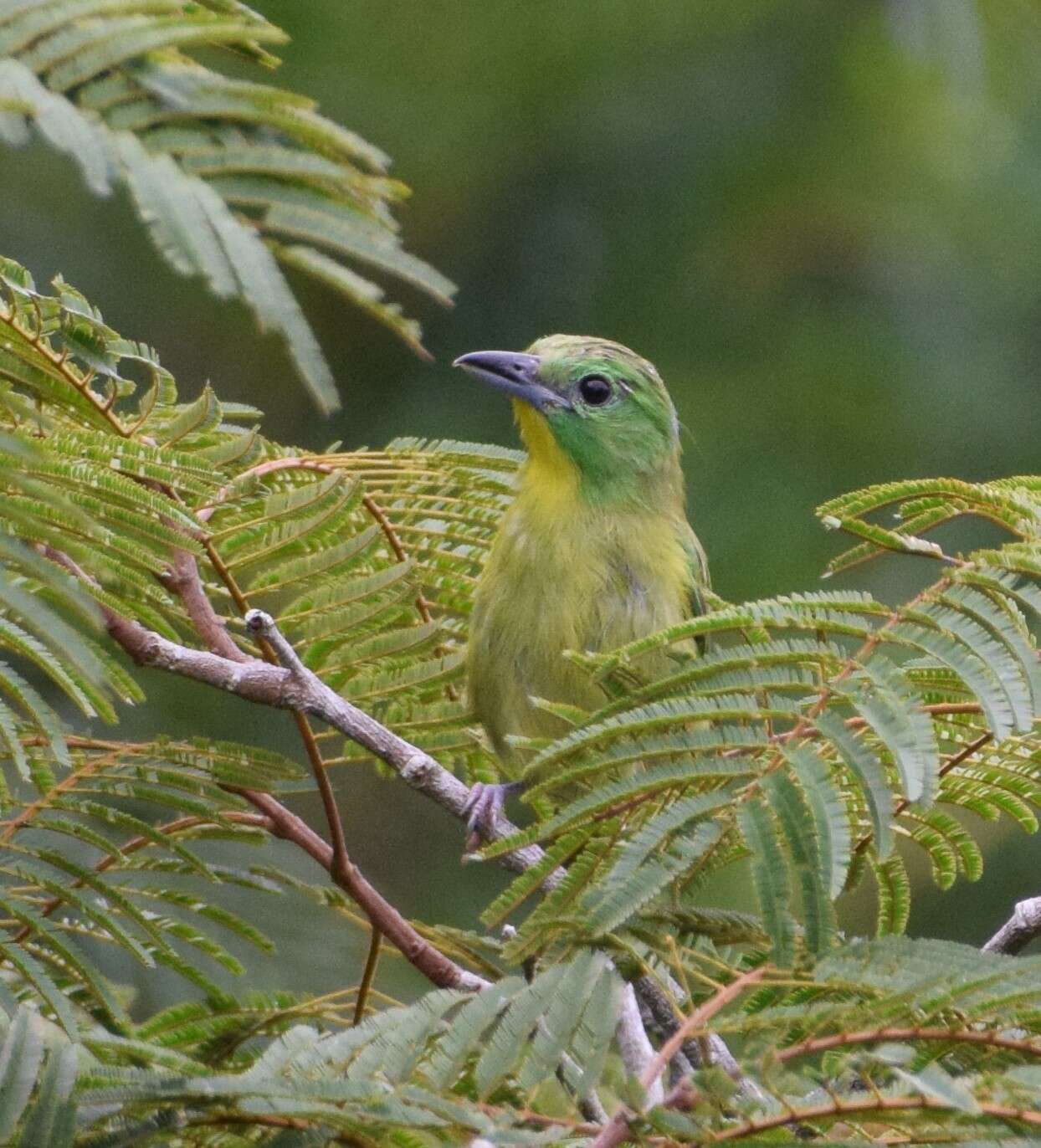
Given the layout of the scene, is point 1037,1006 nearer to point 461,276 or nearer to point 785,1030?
point 785,1030

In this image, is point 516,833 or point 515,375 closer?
point 516,833

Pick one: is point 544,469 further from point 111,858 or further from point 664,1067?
point 664,1067

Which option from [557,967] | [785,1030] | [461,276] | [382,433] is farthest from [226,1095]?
[461,276]

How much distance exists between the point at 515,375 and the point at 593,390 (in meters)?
0.25

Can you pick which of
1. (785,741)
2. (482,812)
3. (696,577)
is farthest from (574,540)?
(785,741)

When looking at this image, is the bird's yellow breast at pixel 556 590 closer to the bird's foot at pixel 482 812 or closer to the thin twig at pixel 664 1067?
the bird's foot at pixel 482 812

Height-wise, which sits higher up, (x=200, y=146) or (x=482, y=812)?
(x=200, y=146)

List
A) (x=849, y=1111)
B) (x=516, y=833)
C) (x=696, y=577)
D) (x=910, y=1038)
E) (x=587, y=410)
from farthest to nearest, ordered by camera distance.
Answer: (x=587, y=410)
(x=696, y=577)
(x=516, y=833)
(x=910, y=1038)
(x=849, y=1111)

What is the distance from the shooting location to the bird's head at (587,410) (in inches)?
165

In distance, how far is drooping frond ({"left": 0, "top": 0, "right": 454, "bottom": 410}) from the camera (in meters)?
2.06

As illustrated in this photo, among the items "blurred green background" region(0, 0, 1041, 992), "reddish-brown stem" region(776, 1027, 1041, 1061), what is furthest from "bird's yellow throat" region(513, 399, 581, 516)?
"blurred green background" region(0, 0, 1041, 992)

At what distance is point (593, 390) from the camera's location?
14.2ft

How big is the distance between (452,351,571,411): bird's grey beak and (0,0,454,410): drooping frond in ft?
5.61

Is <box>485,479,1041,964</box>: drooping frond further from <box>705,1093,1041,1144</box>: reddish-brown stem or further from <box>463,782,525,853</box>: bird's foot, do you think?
<box>463,782,525,853</box>: bird's foot
